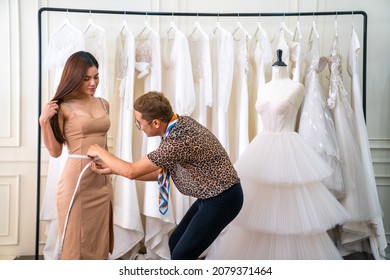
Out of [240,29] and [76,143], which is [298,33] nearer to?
[240,29]

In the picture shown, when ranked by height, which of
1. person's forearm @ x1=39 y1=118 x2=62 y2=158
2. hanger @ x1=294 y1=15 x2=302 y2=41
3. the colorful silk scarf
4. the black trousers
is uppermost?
hanger @ x1=294 y1=15 x2=302 y2=41

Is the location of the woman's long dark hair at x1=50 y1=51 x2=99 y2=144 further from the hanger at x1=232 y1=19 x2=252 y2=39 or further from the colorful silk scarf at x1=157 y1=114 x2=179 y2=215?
the hanger at x1=232 y1=19 x2=252 y2=39

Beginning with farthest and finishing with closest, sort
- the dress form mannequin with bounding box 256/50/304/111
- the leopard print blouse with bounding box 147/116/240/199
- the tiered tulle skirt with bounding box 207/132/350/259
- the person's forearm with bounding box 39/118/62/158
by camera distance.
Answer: the dress form mannequin with bounding box 256/50/304/111 < the tiered tulle skirt with bounding box 207/132/350/259 < the person's forearm with bounding box 39/118/62/158 < the leopard print blouse with bounding box 147/116/240/199

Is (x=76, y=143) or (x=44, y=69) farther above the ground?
(x=44, y=69)

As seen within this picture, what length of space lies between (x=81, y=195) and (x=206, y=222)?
497 millimetres

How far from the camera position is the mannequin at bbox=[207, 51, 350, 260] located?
1.53m

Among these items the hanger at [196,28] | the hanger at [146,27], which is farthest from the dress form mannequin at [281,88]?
the hanger at [146,27]

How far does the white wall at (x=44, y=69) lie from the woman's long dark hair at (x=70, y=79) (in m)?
0.30

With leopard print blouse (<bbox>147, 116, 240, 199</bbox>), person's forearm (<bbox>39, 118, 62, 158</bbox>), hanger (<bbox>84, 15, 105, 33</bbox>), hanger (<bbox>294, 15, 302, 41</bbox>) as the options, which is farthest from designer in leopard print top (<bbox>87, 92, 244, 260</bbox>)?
hanger (<bbox>294, 15, 302, 41</bbox>)

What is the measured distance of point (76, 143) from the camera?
1370 millimetres

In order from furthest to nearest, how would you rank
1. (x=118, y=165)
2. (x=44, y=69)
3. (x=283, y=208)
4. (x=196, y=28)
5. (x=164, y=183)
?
1. (x=196, y=28)
2. (x=44, y=69)
3. (x=283, y=208)
4. (x=164, y=183)
5. (x=118, y=165)

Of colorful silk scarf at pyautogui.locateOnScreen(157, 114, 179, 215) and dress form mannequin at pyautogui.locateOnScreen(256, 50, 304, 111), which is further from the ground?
dress form mannequin at pyautogui.locateOnScreen(256, 50, 304, 111)

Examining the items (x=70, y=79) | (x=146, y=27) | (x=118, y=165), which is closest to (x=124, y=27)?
(x=146, y=27)

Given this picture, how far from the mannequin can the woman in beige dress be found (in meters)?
0.60
